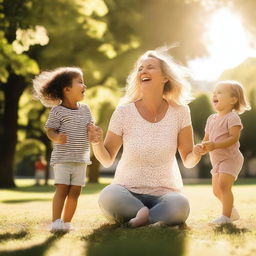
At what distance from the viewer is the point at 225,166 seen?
21.1ft

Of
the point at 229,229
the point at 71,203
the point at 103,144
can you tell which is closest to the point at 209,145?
the point at 229,229

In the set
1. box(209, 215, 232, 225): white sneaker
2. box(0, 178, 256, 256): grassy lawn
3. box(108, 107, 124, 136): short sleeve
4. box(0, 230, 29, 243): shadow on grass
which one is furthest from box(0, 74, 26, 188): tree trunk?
box(0, 230, 29, 243): shadow on grass

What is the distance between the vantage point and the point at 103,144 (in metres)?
6.09

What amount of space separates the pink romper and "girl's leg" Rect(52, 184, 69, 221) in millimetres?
1806

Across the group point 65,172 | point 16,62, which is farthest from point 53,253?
point 16,62

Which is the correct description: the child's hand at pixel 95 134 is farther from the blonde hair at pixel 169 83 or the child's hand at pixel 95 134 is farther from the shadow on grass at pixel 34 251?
the shadow on grass at pixel 34 251

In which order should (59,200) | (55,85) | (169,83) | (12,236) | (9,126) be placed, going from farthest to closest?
1. (9,126)
2. (169,83)
3. (55,85)
4. (59,200)
5. (12,236)

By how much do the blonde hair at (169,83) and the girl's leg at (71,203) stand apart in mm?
1252

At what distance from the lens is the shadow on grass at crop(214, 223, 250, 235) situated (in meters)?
5.25

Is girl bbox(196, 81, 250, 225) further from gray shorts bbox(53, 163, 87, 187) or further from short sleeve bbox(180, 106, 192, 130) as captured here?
gray shorts bbox(53, 163, 87, 187)

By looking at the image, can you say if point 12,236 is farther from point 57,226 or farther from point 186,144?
point 186,144

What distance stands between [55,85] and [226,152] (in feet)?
6.90

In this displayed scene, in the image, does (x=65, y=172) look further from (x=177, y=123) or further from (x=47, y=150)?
(x=47, y=150)

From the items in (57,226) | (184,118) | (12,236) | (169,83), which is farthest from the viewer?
(169,83)
